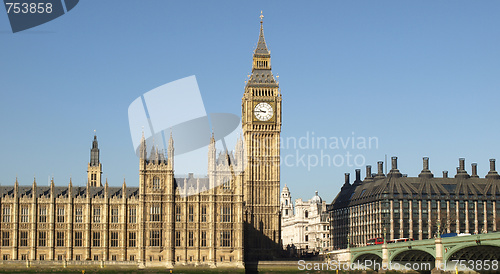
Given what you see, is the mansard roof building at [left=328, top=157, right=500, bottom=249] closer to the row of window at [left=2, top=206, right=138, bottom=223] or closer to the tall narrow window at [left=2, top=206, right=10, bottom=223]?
the row of window at [left=2, top=206, right=138, bottom=223]

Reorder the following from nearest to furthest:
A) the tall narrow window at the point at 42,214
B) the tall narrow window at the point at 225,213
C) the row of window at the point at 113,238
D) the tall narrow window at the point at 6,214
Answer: the row of window at the point at 113,238 < the tall narrow window at the point at 6,214 < the tall narrow window at the point at 225,213 < the tall narrow window at the point at 42,214

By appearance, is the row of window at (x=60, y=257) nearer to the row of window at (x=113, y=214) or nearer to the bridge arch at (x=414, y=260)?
the row of window at (x=113, y=214)

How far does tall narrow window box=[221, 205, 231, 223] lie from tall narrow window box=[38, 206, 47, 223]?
95.1ft

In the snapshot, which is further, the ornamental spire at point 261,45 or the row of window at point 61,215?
the ornamental spire at point 261,45

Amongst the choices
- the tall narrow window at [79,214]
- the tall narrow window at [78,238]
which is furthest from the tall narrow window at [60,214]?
the tall narrow window at [78,238]

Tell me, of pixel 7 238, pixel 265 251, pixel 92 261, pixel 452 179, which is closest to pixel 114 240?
pixel 92 261

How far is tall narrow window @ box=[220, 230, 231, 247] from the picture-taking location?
145125mm

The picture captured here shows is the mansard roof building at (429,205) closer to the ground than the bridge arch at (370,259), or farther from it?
farther from it

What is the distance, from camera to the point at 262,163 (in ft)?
537

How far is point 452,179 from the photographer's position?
19500 cm

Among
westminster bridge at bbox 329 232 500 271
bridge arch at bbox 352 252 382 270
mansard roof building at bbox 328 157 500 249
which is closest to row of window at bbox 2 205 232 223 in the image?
westminster bridge at bbox 329 232 500 271

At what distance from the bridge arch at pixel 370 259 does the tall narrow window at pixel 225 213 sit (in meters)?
24.5

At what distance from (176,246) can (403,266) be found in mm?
36451

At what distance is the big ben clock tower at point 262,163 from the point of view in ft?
526
